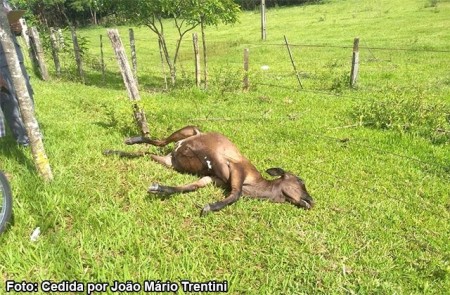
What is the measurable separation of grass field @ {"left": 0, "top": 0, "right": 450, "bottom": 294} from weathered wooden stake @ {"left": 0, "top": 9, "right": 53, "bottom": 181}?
0.67 feet

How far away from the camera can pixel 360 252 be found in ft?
11.5

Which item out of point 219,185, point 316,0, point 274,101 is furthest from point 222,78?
point 316,0

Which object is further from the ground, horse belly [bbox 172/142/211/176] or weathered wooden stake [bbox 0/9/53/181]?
weathered wooden stake [bbox 0/9/53/181]

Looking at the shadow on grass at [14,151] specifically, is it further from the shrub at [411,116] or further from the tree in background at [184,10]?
the tree in background at [184,10]

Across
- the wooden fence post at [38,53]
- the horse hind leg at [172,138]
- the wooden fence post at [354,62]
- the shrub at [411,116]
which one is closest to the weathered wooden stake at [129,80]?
the horse hind leg at [172,138]

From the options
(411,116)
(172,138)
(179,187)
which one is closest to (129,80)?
(172,138)

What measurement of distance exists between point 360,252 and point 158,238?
1911 mm

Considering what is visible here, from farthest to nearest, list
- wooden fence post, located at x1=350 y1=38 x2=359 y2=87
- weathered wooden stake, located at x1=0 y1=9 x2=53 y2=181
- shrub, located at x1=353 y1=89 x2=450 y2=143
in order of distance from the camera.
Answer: wooden fence post, located at x1=350 y1=38 x2=359 y2=87 < shrub, located at x1=353 y1=89 x2=450 y2=143 < weathered wooden stake, located at x1=0 y1=9 x2=53 y2=181

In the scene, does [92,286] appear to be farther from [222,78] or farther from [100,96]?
[222,78]

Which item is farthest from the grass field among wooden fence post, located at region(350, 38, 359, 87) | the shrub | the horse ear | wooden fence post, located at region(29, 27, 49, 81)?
wooden fence post, located at region(29, 27, 49, 81)

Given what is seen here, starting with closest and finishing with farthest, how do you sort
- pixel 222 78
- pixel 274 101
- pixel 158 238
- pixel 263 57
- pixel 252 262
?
pixel 252 262, pixel 158 238, pixel 274 101, pixel 222 78, pixel 263 57

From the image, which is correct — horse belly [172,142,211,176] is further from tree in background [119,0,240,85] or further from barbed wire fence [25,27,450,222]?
tree in background [119,0,240,85]

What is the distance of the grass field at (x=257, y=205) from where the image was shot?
Result: 318 cm

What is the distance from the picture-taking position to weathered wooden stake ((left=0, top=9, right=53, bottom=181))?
12.5 feet
